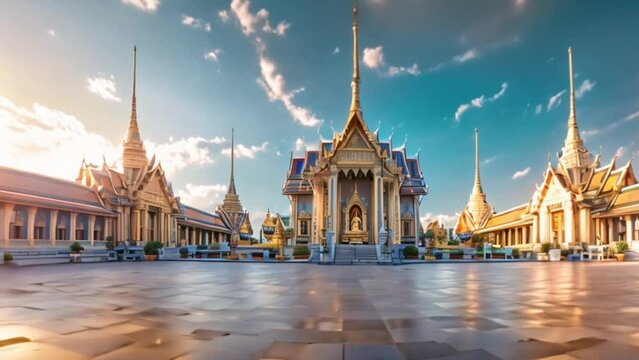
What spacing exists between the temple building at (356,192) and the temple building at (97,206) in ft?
42.5

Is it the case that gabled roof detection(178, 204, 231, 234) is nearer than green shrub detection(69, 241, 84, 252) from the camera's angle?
No

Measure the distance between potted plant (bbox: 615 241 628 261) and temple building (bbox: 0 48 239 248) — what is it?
3742 cm

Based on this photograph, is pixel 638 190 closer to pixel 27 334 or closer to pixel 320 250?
pixel 320 250

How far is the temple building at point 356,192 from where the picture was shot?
107 ft

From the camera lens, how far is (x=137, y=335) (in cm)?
510

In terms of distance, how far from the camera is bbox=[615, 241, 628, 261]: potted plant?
2948 centimetres

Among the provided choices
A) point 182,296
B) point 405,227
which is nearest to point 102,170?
point 405,227

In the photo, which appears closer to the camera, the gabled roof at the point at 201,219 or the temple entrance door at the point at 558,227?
the temple entrance door at the point at 558,227

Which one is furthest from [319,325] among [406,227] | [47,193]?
[406,227]

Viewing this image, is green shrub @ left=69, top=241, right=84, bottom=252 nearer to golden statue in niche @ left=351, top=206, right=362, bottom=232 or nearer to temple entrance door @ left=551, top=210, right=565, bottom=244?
golden statue in niche @ left=351, top=206, right=362, bottom=232

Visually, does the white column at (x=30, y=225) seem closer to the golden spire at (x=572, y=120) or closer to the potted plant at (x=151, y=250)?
the potted plant at (x=151, y=250)

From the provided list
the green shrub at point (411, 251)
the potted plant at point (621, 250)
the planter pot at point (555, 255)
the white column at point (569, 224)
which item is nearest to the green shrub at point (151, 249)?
the green shrub at point (411, 251)

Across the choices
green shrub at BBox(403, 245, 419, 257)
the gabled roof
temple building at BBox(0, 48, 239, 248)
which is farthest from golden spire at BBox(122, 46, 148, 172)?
green shrub at BBox(403, 245, 419, 257)

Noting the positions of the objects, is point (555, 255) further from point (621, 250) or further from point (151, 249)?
point (151, 249)
